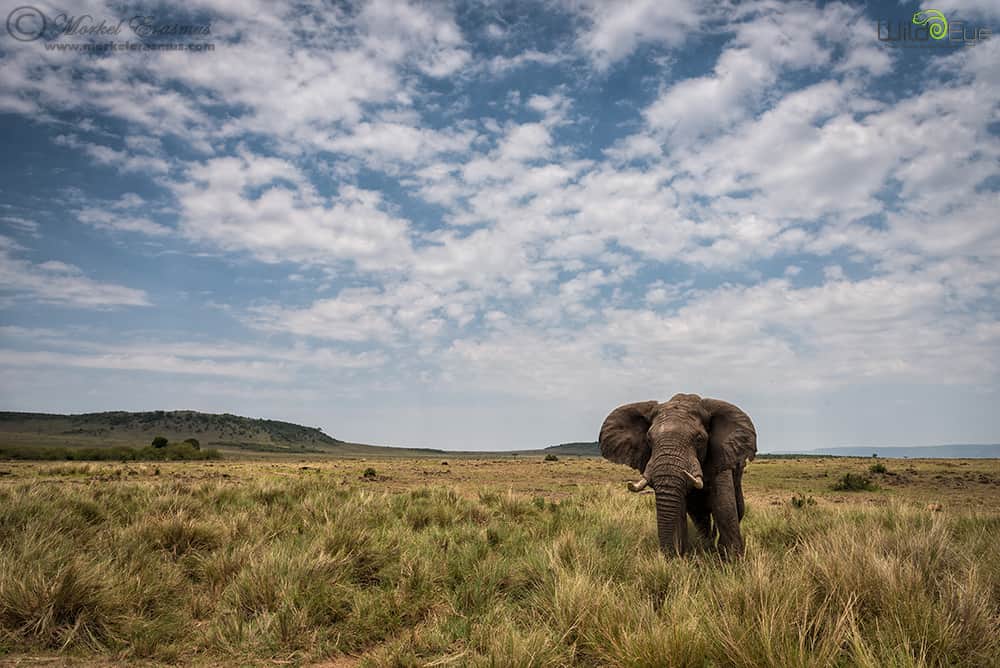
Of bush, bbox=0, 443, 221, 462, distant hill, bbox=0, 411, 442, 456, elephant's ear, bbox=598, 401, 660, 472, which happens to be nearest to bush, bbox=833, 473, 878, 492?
elephant's ear, bbox=598, 401, 660, 472

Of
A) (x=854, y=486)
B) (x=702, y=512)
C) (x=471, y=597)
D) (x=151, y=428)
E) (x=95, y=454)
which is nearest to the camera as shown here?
(x=471, y=597)

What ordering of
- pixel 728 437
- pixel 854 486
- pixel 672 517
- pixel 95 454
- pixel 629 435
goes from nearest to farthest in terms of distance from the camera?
pixel 672 517 → pixel 728 437 → pixel 629 435 → pixel 854 486 → pixel 95 454

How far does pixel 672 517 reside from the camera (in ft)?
25.6

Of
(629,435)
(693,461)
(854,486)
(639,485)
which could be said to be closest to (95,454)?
(629,435)

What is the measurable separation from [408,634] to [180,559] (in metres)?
4.52

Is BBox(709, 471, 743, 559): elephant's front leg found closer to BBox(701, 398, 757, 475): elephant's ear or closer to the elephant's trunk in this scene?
BBox(701, 398, 757, 475): elephant's ear

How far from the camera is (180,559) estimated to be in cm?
813

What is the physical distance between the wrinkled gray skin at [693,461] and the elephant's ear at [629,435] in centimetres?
2

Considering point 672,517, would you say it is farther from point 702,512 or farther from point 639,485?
point 702,512

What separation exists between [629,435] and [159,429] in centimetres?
12998

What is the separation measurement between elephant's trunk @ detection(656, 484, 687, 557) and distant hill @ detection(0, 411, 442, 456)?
102506mm

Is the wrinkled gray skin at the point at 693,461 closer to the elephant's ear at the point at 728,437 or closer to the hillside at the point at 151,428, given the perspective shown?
the elephant's ear at the point at 728,437

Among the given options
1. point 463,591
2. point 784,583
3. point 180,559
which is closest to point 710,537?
point 784,583

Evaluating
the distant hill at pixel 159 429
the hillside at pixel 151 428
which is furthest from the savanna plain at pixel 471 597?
the hillside at pixel 151 428
